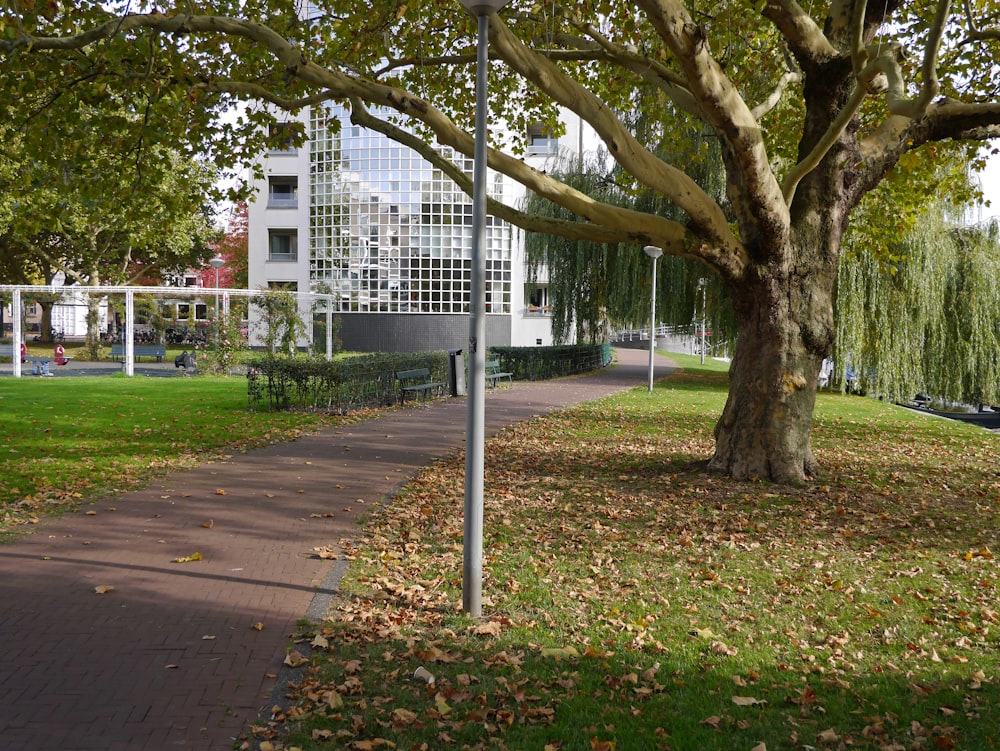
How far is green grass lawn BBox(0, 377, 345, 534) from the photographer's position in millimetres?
9320

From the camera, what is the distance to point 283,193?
46.5m

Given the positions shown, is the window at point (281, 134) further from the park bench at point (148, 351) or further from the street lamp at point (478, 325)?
the park bench at point (148, 351)

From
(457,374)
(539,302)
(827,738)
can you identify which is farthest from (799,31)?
(539,302)

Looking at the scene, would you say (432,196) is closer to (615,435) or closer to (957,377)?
(957,377)

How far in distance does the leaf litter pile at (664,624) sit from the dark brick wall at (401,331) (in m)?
31.8

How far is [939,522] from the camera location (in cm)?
865

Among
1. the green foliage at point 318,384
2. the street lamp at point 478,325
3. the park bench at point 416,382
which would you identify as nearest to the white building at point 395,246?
the park bench at point 416,382

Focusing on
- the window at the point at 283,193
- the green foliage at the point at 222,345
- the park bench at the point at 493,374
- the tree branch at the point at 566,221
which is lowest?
the park bench at the point at 493,374

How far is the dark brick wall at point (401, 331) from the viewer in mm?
42281

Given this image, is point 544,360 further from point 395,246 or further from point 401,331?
point 395,246

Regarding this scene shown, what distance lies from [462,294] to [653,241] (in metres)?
33.6

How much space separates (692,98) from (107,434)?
33.2 feet

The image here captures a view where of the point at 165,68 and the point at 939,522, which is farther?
the point at 165,68

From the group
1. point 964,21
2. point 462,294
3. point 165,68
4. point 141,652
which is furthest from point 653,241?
point 462,294
